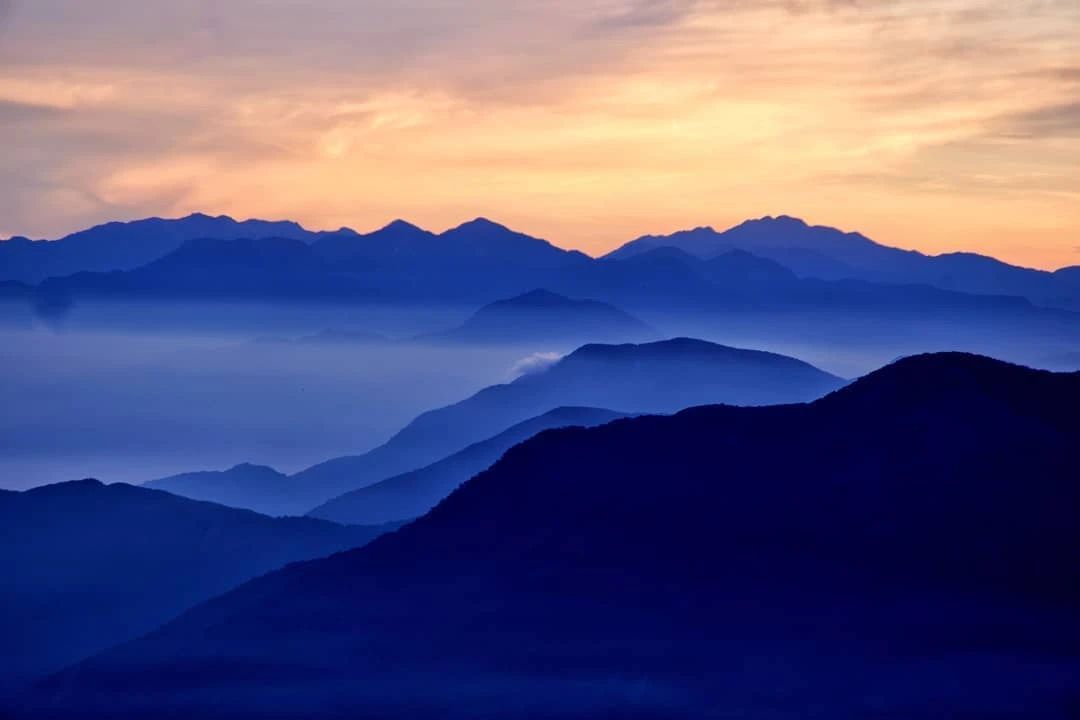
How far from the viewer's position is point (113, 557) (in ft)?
399

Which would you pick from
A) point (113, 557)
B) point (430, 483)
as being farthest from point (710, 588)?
point (430, 483)

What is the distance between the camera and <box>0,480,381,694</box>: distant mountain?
111 m

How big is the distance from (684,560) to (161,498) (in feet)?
199

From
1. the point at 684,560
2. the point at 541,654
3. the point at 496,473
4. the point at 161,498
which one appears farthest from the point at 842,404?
the point at 161,498

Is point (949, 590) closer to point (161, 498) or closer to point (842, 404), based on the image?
point (842, 404)

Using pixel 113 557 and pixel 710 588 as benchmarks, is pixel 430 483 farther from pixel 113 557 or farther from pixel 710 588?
pixel 710 588

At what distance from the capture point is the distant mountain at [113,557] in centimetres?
11062

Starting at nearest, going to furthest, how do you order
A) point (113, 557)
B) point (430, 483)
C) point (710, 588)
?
point (710, 588)
point (113, 557)
point (430, 483)

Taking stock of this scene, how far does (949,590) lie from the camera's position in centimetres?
8281

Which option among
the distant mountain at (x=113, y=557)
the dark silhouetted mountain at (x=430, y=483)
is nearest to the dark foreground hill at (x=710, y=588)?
the distant mountain at (x=113, y=557)

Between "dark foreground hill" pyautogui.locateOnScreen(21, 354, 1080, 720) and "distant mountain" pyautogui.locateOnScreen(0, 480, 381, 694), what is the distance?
67.3 ft

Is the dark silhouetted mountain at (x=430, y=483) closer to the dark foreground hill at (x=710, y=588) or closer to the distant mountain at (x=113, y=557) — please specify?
the distant mountain at (x=113, y=557)

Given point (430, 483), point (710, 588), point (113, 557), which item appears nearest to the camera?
point (710, 588)

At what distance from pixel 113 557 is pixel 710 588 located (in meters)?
58.5
